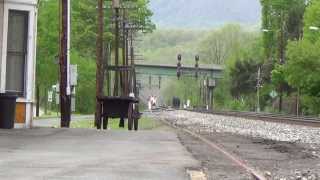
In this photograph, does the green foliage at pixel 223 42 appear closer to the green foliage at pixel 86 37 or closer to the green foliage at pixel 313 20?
the green foliage at pixel 313 20

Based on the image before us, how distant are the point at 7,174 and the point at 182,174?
2907mm

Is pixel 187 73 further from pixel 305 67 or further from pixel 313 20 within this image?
pixel 305 67

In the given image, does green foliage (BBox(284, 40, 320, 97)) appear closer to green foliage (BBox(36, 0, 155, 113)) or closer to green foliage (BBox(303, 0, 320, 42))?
green foliage (BBox(303, 0, 320, 42))

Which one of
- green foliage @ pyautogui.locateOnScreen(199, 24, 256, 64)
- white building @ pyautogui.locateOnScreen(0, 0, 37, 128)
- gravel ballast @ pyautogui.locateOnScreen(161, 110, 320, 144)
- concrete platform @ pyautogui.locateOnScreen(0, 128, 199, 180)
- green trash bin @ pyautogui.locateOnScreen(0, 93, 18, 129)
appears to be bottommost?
gravel ballast @ pyautogui.locateOnScreen(161, 110, 320, 144)

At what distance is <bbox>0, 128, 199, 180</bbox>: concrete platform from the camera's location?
1209cm

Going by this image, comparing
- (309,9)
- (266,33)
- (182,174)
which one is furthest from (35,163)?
(266,33)

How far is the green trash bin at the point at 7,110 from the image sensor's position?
77.0 feet

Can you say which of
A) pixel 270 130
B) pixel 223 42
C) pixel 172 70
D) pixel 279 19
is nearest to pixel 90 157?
pixel 270 130

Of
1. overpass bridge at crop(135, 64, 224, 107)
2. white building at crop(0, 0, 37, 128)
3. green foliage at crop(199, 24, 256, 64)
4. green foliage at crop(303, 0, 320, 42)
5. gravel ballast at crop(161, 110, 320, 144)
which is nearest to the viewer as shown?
white building at crop(0, 0, 37, 128)

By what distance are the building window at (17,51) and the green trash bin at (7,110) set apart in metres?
1.47

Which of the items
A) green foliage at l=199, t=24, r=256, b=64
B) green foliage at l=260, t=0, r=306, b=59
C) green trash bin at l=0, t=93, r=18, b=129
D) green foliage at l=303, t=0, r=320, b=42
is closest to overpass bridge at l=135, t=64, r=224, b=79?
green foliage at l=199, t=24, r=256, b=64

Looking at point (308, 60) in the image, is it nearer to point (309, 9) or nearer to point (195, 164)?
point (309, 9)

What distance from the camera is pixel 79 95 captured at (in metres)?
88.1

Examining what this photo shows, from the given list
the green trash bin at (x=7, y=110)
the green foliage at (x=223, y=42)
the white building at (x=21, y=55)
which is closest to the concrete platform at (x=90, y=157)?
the green trash bin at (x=7, y=110)
